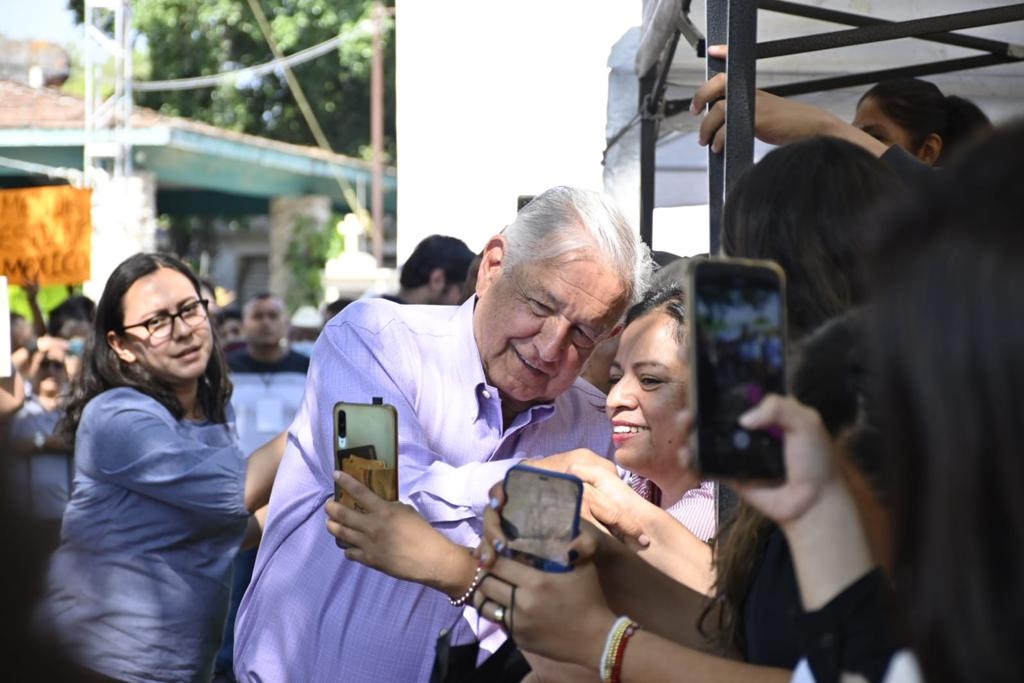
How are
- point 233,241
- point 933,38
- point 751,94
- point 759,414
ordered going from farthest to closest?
point 233,241
point 933,38
point 751,94
point 759,414

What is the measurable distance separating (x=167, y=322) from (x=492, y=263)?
1.65 m

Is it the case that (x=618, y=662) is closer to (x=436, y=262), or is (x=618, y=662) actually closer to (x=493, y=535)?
(x=493, y=535)

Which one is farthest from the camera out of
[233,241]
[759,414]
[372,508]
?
[233,241]

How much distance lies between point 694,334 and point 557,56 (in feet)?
20.1

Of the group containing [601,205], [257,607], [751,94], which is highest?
[751,94]

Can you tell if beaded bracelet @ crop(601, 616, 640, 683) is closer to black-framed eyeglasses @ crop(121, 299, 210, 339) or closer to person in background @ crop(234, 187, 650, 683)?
person in background @ crop(234, 187, 650, 683)

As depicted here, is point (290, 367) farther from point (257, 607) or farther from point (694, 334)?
point (694, 334)

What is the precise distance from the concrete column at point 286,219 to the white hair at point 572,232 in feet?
66.1

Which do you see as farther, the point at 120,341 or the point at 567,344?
the point at 120,341

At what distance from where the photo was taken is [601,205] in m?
2.62

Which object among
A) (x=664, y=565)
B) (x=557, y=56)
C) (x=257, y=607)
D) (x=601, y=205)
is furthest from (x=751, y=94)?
(x=557, y=56)

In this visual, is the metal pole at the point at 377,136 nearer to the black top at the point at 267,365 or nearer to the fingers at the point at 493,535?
the black top at the point at 267,365

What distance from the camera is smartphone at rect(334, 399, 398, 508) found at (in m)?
2.14

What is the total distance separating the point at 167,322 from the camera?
4.05 m
